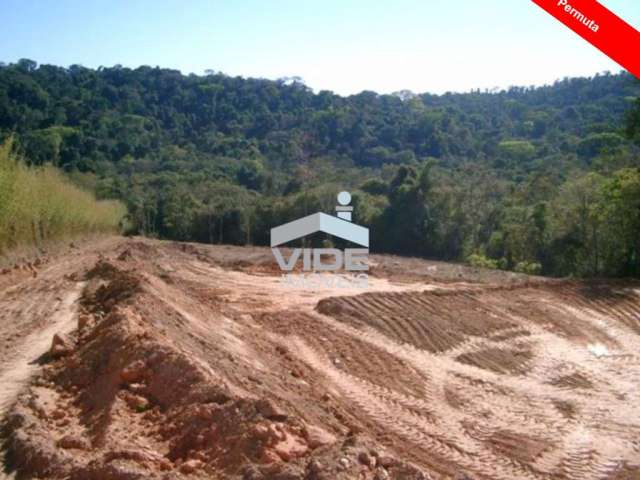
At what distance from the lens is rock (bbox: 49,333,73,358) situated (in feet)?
21.7

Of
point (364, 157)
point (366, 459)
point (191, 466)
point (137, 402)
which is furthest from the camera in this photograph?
point (364, 157)

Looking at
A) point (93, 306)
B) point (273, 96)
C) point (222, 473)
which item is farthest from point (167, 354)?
point (273, 96)

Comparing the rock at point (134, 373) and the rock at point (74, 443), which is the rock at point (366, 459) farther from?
the rock at point (134, 373)

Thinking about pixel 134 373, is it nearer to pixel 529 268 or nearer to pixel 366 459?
pixel 366 459

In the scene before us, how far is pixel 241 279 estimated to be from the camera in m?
14.8

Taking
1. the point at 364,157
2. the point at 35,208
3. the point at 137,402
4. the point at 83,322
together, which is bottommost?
the point at 137,402

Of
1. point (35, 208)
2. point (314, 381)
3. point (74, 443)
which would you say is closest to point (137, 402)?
point (74, 443)

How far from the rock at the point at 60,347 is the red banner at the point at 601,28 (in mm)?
5731

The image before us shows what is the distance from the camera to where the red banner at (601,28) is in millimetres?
4062

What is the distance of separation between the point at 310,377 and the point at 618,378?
459 centimetres

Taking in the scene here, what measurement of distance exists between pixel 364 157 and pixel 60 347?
138ft

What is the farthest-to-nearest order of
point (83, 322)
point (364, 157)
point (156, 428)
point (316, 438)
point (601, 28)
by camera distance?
point (364, 157) → point (83, 322) → point (156, 428) → point (316, 438) → point (601, 28)

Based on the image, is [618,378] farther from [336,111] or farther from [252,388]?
[336,111]

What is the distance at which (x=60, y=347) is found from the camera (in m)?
6.65
